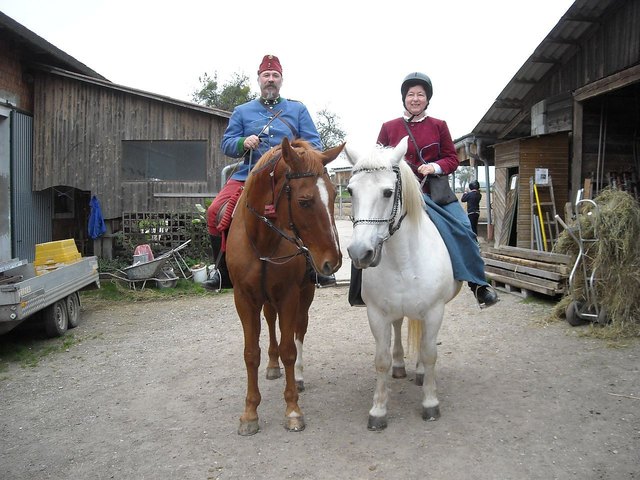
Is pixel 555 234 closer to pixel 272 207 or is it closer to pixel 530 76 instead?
pixel 530 76

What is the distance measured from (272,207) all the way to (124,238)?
1031cm

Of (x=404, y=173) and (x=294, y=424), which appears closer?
(x=404, y=173)

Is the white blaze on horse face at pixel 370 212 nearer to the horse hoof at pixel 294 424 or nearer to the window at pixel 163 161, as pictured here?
the horse hoof at pixel 294 424

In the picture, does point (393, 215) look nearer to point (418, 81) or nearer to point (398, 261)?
point (398, 261)

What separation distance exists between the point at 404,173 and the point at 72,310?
21.2 ft

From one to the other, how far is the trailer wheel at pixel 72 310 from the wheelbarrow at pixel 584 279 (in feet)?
23.8

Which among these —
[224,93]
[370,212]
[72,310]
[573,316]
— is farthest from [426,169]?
[224,93]

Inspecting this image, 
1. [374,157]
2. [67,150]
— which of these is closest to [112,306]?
[67,150]

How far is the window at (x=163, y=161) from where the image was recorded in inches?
527

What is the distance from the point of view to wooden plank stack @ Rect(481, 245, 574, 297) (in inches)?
304

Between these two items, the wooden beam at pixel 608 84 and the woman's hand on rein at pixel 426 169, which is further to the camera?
the wooden beam at pixel 608 84

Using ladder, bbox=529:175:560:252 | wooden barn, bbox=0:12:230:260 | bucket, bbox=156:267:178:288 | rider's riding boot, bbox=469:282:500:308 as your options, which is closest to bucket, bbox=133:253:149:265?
bucket, bbox=156:267:178:288

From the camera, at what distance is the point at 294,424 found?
157 inches

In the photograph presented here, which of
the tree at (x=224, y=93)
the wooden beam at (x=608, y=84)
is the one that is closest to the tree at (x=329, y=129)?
the tree at (x=224, y=93)
